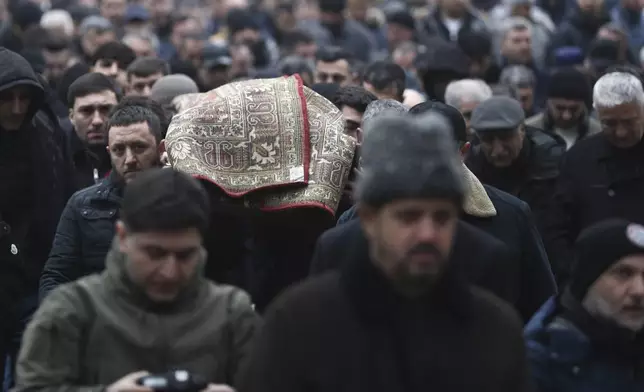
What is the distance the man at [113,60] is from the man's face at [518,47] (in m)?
4.47

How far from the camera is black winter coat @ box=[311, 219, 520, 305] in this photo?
5.86 m

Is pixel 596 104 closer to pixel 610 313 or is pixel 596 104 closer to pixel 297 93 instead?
pixel 297 93

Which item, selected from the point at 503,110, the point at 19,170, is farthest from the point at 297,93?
the point at 503,110

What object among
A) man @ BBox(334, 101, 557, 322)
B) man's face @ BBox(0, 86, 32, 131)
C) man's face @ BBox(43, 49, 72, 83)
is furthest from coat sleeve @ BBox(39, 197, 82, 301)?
man's face @ BBox(43, 49, 72, 83)

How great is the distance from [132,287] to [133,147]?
2.90 meters

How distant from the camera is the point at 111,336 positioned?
4.93 meters

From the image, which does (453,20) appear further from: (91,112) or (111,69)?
(91,112)

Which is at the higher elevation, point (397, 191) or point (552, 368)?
point (397, 191)

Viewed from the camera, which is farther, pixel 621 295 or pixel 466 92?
pixel 466 92

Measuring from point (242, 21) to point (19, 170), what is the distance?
10.0 m

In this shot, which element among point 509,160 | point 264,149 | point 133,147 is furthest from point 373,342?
point 509,160

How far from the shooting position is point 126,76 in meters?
12.1

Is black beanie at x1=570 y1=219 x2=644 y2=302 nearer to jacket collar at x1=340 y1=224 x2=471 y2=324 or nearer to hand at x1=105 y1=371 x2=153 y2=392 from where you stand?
jacket collar at x1=340 y1=224 x2=471 y2=324

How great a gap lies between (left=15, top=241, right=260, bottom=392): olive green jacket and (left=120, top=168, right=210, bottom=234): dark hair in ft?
0.50
